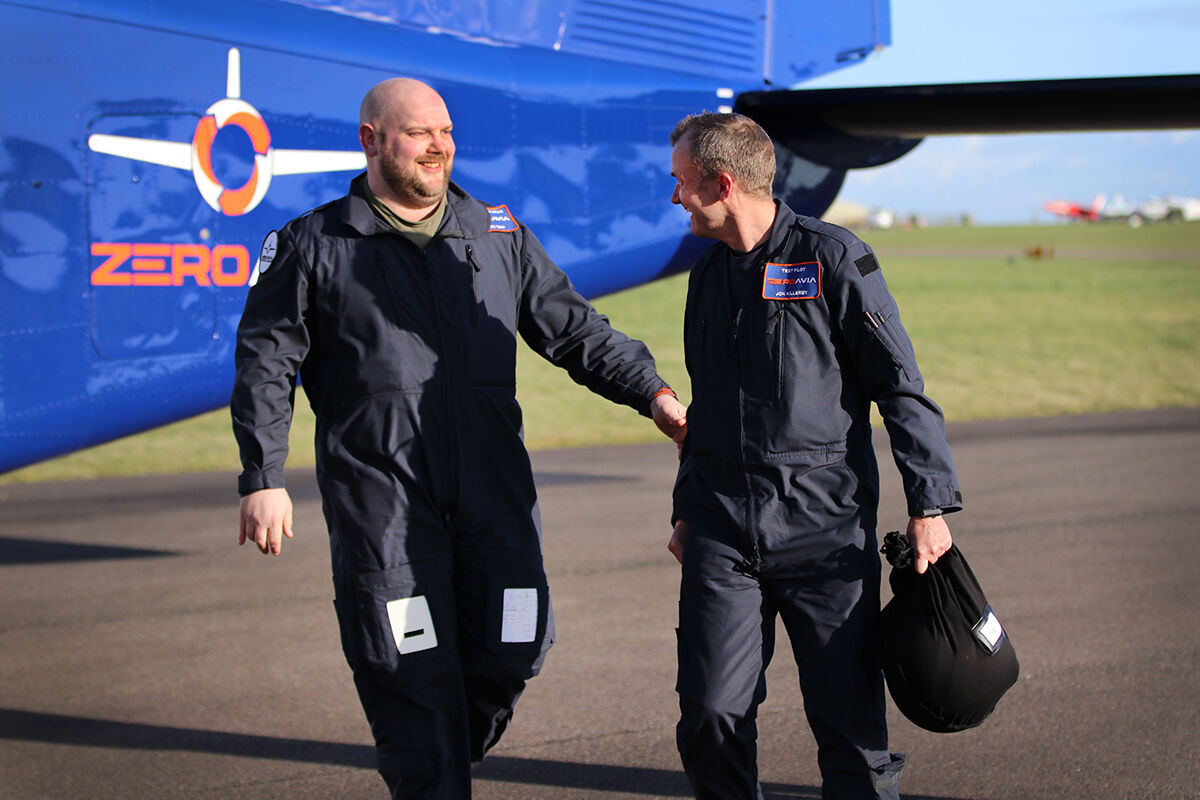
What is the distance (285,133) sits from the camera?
514 centimetres

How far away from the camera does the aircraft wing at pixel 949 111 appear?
512cm

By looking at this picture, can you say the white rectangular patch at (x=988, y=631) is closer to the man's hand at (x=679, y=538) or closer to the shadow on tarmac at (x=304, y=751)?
the man's hand at (x=679, y=538)

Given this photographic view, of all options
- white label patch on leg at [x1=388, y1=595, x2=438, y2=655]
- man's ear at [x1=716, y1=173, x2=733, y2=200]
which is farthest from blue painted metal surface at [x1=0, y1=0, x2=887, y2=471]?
man's ear at [x1=716, y1=173, x2=733, y2=200]

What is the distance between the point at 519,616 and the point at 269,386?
84 centimetres

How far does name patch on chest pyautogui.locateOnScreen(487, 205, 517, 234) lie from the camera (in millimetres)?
3246

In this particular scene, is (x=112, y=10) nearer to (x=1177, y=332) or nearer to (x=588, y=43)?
(x=588, y=43)

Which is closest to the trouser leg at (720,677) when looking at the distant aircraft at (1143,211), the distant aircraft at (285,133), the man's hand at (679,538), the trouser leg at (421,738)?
the man's hand at (679,538)

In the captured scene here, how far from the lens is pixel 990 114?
216 inches

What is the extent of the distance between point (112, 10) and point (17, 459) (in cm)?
176

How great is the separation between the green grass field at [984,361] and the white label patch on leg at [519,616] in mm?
6724

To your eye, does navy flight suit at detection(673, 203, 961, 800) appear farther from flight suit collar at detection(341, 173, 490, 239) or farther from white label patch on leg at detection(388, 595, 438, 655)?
flight suit collar at detection(341, 173, 490, 239)

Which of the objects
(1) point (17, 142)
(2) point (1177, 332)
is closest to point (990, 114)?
(1) point (17, 142)

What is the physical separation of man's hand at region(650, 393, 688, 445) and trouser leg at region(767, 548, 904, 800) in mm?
575

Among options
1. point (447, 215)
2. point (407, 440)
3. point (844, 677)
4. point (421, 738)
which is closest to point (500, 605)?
point (421, 738)
